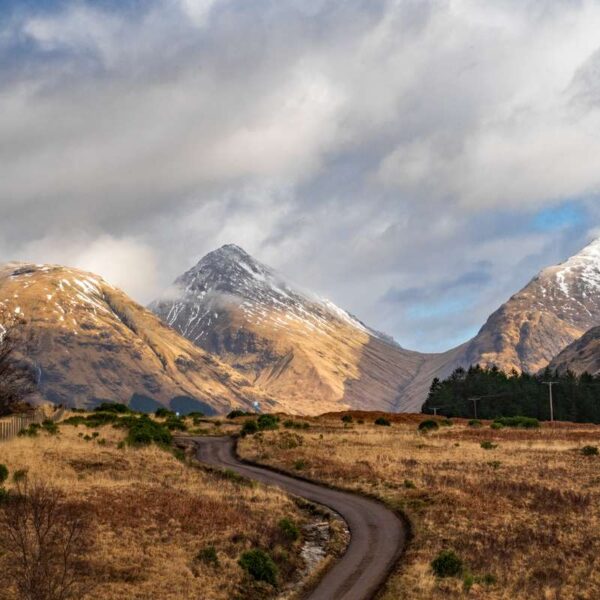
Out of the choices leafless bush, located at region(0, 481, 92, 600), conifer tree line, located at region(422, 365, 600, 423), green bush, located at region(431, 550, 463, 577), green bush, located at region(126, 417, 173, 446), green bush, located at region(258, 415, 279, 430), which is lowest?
green bush, located at region(431, 550, 463, 577)

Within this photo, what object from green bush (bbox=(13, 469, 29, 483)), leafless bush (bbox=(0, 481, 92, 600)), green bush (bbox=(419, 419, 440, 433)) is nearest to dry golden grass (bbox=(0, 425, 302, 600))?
green bush (bbox=(13, 469, 29, 483))

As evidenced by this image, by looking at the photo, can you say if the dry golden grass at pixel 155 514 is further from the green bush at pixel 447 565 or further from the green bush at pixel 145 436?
the green bush at pixel 447 565

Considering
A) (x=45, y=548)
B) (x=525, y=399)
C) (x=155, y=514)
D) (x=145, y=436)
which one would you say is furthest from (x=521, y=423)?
(x=45, y=548)

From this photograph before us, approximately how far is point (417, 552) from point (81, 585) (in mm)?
15387

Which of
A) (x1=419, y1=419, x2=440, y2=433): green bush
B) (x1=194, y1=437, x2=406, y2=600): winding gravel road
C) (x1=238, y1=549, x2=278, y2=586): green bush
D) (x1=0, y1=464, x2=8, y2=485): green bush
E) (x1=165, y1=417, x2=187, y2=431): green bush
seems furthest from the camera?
(x1=165, y1=417, x2=187, y2=431): green bush

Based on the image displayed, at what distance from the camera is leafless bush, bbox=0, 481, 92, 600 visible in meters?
23.1

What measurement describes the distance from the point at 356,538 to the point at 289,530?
3550 millimetres

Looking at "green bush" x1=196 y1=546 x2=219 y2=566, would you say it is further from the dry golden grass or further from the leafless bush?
the leafless bush

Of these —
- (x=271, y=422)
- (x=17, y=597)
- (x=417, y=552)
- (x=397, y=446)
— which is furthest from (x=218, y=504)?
(x=271, y=422)

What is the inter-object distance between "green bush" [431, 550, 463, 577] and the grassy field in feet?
0.95

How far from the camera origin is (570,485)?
50719 millimetres

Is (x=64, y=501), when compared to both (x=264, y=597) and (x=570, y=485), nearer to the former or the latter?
(x=264, y=597)

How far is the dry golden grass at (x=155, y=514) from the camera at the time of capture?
29766mm

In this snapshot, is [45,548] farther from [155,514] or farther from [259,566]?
[155,514]
